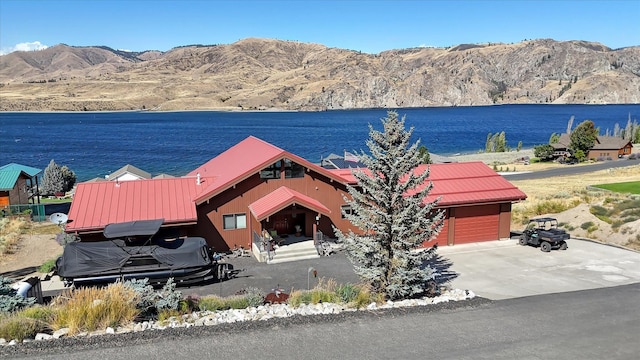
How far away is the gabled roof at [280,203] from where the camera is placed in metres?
23.4

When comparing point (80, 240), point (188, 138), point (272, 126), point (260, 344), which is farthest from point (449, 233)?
point (272, 126)

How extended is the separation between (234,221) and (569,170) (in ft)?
163

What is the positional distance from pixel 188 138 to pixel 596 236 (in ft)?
381

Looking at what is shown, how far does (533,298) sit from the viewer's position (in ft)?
55.0

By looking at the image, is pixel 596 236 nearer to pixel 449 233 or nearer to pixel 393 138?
pixel 449 233

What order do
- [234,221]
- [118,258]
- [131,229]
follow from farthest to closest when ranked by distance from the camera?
[234,221] → [131,229] → [118,258]

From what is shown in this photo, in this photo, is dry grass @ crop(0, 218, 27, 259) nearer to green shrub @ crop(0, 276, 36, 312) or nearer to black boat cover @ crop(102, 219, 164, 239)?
black boat cover @ crop(102, 219, 164, 239)

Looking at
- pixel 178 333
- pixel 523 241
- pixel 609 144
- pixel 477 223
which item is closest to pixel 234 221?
pixel 178 333

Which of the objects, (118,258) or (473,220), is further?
(473,220)

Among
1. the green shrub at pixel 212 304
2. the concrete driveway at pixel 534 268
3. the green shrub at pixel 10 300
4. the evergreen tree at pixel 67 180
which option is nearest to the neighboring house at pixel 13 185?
the green shrub at pixel 10 300

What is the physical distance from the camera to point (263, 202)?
24.6 metres

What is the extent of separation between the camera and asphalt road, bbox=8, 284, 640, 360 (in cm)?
1180

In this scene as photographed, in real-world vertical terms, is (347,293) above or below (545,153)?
above

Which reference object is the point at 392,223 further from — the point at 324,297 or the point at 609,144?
the point at 609,144
